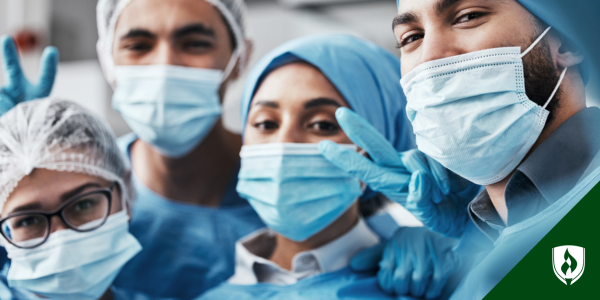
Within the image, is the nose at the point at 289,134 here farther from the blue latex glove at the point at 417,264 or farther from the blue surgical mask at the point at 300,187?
the blue latex glove at the point at 417,264

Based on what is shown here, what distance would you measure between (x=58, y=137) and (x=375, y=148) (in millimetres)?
920

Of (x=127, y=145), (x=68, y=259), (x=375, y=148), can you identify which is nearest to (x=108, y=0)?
(x=127, y=145)

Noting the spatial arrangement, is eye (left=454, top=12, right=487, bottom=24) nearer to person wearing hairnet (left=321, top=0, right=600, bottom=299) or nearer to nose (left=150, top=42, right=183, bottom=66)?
person wearing hairnet (left=321, top=0, right=600, bottom=299)

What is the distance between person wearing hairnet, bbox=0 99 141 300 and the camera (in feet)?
4.60

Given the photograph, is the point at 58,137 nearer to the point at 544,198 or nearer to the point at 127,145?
the point at 127,145

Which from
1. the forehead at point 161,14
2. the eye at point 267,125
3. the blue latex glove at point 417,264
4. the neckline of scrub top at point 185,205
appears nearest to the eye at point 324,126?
the eye at point 267,125

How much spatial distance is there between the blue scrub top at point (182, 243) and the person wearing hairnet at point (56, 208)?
1.09 ft

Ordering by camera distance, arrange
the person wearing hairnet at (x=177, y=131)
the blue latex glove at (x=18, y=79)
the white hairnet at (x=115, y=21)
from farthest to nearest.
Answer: the white hairnet at (x=115, y=21) → the person wearing hairnet at (x=177, y=131) → the blue latex glove at (x=18, y=79)

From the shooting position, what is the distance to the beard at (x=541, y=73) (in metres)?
1.01

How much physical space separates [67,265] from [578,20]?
1.37 meters

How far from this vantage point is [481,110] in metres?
1.03

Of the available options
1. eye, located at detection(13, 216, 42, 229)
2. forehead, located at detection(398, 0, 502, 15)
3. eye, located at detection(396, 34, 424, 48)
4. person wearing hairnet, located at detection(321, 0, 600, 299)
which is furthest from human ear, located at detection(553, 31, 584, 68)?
eye, located at detection(13, 216, 42, 229)

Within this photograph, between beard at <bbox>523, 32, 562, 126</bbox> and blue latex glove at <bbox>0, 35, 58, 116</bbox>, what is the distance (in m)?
1.58

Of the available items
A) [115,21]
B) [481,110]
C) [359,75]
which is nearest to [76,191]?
[115,21]
